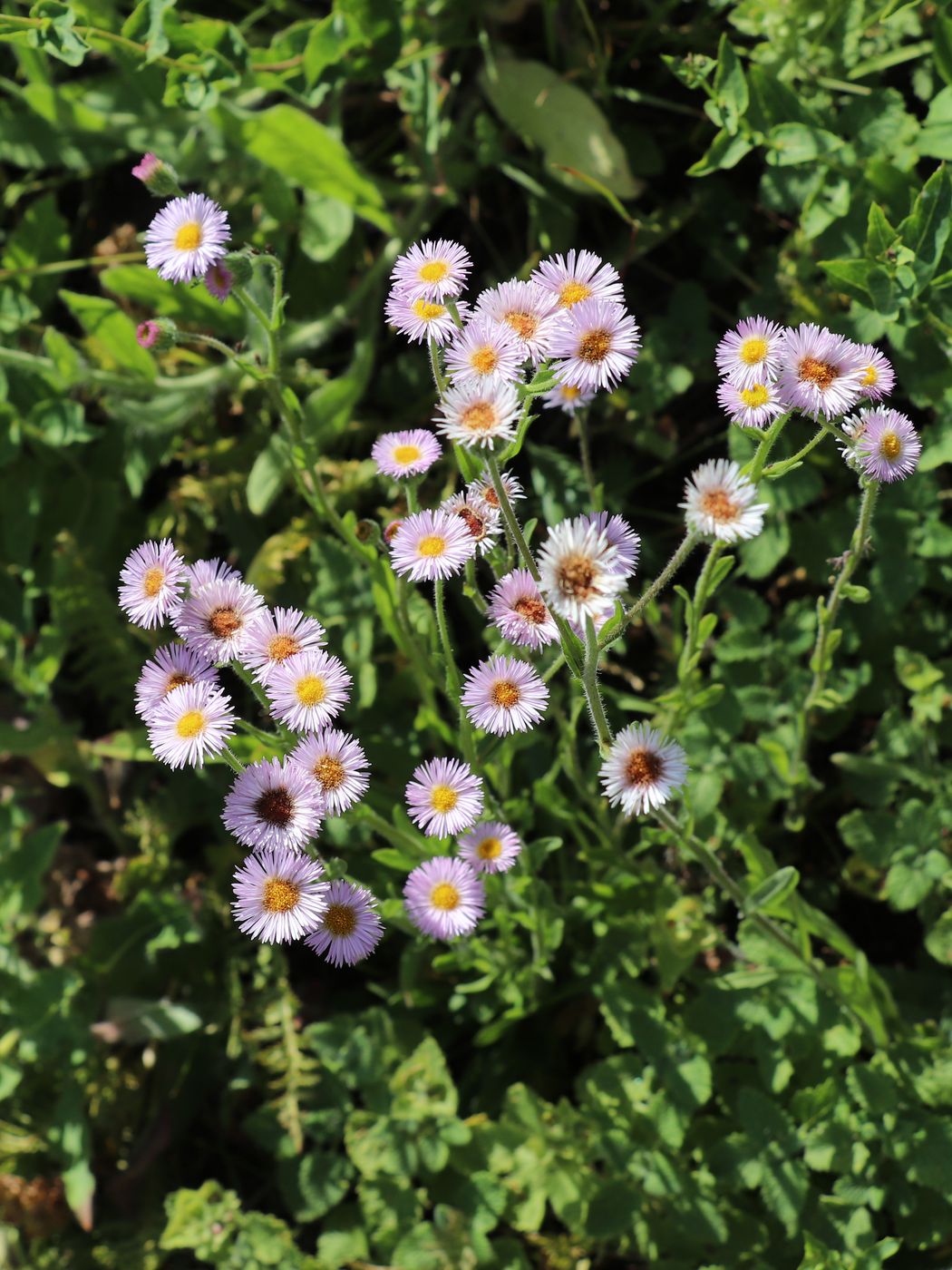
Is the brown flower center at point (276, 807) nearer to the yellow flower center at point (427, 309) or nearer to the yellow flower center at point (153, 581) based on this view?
the yellow flower center at point (153, 581)

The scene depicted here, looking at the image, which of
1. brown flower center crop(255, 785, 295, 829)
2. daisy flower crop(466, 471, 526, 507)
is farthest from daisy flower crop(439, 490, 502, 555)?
brown flower center crop(255, 785, 295, 829)

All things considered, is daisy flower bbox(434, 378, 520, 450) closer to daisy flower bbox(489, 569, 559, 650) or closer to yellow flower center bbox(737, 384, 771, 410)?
daisy flower bbox(489, 569, 559, 650)

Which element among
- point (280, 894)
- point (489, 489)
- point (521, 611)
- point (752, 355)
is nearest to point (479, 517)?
point (489, 489)

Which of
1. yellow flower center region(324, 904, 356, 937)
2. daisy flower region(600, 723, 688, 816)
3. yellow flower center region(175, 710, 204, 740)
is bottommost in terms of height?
yellow flower center region(324, 904, 356, 937)

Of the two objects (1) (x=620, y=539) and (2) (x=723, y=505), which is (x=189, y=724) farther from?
(2) (x=723, y=505)

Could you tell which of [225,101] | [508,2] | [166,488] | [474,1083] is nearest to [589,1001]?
[474,1083]

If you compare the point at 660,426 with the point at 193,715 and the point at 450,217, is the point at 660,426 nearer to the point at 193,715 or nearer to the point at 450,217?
the point at 450,217

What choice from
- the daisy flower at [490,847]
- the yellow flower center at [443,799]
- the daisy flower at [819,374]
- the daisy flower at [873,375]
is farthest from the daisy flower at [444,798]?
the daisy flower at [873,375]
